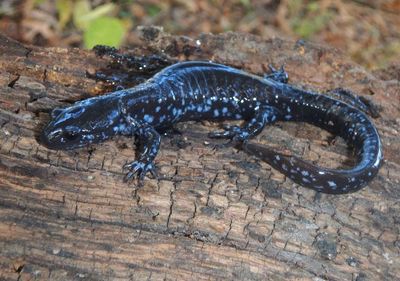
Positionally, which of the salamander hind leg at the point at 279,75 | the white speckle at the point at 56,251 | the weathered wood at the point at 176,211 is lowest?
the white speckle at the point at 56,251

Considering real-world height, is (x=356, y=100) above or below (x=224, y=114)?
above

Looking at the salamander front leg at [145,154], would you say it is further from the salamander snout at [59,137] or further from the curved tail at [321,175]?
the curved tail at [321,175]

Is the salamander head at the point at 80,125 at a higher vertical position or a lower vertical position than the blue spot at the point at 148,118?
higher

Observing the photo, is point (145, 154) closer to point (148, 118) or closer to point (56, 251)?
point (148, 118)

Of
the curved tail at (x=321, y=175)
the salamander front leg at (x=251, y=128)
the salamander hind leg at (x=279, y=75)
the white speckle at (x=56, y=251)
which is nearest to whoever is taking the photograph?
the white speckle at (x=56, y=251)

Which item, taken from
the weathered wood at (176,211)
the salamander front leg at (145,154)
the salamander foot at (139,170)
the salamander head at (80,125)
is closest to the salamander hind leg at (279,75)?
the weathered wood at (176,211)

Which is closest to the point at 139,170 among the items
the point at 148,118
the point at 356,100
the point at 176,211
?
the point at 176,211

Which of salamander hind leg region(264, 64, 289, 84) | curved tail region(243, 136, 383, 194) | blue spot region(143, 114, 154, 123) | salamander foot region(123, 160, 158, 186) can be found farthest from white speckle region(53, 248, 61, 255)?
salamander hind leg region(264, 64, 289, 84)
